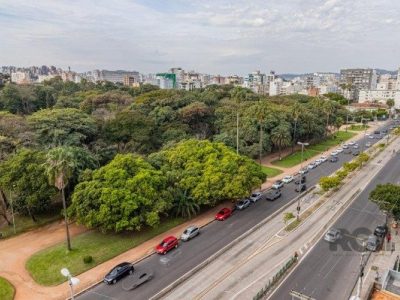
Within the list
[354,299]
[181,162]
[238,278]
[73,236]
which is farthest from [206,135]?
[354,299]

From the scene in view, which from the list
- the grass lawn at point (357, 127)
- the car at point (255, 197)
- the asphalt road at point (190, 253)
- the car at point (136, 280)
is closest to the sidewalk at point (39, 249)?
the asphalt road at point (190, 253)

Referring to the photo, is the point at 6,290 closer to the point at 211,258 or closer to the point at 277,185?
the point at 211,258

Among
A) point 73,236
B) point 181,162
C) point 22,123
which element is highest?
point 22,123

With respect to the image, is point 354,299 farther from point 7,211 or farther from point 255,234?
point 7,211

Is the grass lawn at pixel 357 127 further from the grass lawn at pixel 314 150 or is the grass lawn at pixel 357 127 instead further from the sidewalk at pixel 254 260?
the sidewalk at pixel 254 260

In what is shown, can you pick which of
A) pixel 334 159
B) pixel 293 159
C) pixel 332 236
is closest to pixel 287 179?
pixel 293 159

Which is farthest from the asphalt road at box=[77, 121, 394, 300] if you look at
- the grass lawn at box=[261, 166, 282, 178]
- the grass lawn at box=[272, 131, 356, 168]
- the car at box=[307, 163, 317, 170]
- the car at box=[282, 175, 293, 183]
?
the grass lawn at box=[272, 131, 356, 168]

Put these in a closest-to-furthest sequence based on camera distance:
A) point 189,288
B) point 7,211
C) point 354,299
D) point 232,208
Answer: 1. point 354,299
2. point 189,288
3. point 7,211
4. point 232,208
